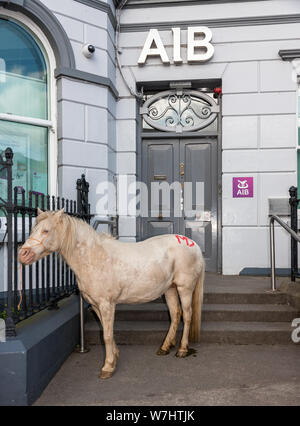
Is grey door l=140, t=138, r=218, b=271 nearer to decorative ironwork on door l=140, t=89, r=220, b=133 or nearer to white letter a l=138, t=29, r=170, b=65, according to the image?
decorative ironwork on door l=140, t=89, r=220, b=133

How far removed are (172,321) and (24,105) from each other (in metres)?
3.72

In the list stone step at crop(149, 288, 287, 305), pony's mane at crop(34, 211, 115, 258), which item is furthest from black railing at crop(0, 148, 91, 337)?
stone step at crop(149, 288, 287, 305)

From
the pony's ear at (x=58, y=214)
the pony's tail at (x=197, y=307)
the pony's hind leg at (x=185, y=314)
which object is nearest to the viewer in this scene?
the pony's ear at (x=58, y=214)

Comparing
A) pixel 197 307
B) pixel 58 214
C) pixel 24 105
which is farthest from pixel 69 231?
pixel 24 105

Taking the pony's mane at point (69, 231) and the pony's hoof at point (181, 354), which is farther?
the pony's hoof at point (181, 354)

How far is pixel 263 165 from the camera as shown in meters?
5.94

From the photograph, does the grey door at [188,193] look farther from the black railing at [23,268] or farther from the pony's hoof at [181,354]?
the pony's hoof at [181,354]

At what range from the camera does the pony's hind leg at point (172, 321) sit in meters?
3.63

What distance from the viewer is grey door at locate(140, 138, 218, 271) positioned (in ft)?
20.8

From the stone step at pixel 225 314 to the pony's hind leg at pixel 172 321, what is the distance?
575 mm

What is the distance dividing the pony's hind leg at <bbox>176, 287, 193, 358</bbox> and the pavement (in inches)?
3.6

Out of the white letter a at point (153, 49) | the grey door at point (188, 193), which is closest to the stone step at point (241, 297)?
the grey door at point (188, 193)
